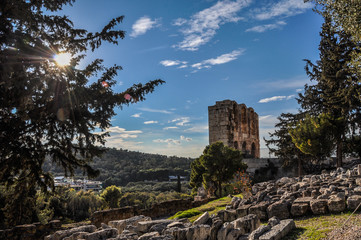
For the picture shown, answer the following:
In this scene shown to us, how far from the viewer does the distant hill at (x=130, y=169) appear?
74.9 meters

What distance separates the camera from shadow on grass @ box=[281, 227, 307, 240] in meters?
6.02

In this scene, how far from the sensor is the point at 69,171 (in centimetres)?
1109

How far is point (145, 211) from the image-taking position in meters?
14.1

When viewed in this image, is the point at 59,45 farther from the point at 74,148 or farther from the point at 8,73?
the point at 74,148

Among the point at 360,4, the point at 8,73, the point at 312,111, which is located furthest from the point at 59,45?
the point at 312,111

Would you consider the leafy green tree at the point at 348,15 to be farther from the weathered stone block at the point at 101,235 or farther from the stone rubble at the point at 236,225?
the weathered stone block at the point at 101,235

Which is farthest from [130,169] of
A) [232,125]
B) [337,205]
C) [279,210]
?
[337,205]

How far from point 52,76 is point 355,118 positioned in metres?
22.1

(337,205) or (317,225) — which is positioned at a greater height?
(337,205)

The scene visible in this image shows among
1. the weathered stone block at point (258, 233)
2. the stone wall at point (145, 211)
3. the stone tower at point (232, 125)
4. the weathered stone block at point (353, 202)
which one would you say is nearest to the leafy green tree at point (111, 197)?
the stone tower at point (232, 125)

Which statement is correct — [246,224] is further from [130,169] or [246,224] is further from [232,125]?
[130,169]

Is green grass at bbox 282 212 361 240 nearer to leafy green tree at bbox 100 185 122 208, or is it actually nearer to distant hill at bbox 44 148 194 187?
leafy green tree at bbox 100 185 122 208

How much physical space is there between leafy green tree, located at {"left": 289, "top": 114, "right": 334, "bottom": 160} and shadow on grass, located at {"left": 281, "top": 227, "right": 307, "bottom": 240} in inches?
611

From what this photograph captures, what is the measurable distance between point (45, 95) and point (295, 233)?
7.73 meters
